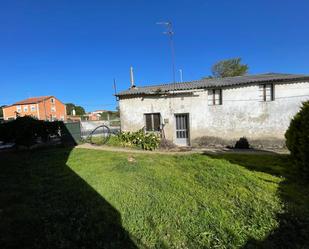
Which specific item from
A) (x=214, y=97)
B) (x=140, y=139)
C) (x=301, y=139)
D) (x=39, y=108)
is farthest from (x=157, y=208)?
(x=39, y=108)

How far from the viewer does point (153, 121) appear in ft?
43.7

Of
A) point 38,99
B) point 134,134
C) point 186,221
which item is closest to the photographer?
point 186,221

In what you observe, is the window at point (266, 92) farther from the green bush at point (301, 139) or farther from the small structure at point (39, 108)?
the small structure at point (39, 108)

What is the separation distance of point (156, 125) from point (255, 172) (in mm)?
7527

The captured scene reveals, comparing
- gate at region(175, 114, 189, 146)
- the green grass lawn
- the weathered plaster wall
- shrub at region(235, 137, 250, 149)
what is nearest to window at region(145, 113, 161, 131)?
the weathered plaster wall

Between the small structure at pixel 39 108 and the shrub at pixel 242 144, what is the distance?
46.0 meters

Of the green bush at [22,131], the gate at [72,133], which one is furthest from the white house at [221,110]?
the green bush at [22,131]

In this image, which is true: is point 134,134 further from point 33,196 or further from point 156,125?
point 33,196

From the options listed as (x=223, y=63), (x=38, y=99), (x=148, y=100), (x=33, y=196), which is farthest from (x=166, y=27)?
(x=38, y=99)

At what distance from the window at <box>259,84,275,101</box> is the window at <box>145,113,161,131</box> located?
599cm

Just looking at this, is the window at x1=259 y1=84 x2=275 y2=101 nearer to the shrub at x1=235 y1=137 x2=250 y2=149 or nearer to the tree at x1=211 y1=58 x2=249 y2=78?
the shrub at x1=235 y1=137 x2=250 y2=149

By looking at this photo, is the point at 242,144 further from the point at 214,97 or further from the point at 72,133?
the point at 72,133

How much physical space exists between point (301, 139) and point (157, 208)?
4.37 m

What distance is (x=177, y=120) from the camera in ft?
42.7
